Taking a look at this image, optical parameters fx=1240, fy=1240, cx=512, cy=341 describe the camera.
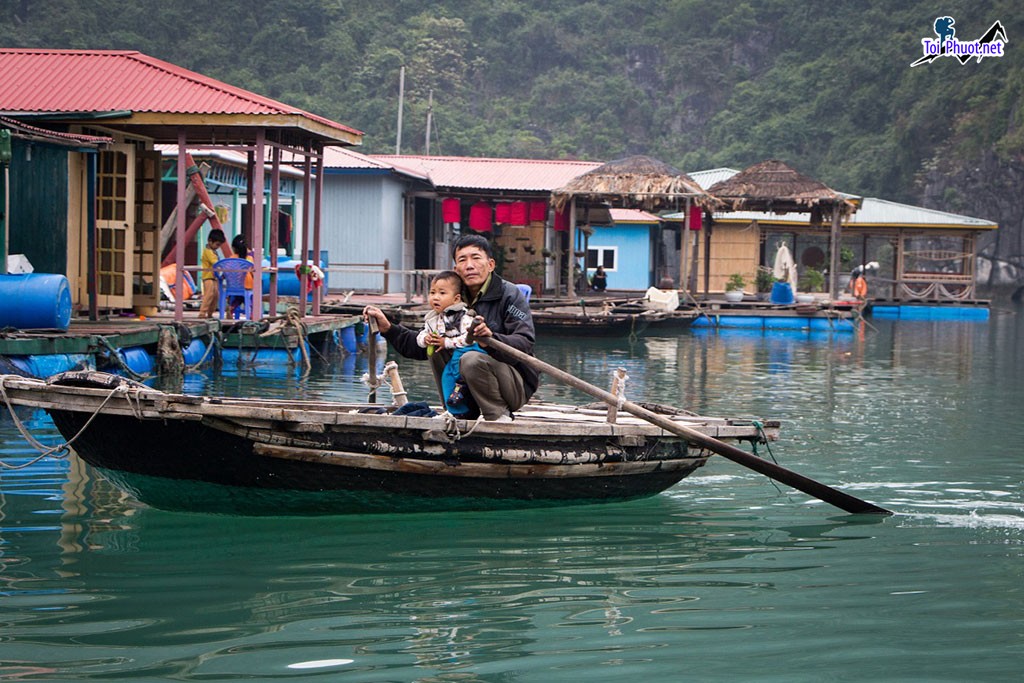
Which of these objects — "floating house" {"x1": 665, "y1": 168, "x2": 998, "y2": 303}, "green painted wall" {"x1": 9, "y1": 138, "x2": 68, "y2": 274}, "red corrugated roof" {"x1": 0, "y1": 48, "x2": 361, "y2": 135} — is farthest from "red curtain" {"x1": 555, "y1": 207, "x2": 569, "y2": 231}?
"green painted wall" {"x1": 9, "y1": 138, "x2": 68, "y2": 274}

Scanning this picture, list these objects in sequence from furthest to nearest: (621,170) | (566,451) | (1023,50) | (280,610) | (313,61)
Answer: (313,61), (1023,50), (621,170), (566,451), (280,610)

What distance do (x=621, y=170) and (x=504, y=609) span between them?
22.1 metres

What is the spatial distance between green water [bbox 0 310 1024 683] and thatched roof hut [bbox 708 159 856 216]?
19.2 metres

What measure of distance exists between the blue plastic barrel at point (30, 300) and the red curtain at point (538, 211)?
1775 cm

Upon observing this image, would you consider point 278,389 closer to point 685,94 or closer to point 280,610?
point 280,610

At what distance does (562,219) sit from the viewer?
2947cm

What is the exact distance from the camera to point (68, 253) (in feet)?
48.5

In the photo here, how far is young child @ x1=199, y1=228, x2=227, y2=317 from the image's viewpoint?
16484 millimetres

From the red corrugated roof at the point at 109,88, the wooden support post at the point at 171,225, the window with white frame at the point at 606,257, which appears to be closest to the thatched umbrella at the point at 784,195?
the window with white frame at the point at 606,257

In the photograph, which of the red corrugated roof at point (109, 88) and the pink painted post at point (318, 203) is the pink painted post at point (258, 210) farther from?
the pink painted post at point (318, 203)

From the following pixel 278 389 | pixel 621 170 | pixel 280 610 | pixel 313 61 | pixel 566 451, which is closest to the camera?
pixel 280 610

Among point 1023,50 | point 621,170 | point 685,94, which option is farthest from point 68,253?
point 685,94

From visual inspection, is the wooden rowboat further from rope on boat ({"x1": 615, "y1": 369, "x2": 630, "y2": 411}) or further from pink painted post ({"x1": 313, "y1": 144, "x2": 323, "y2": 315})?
pink painted post ({"x1": 313, "y1": 144, "x2": 323, "y2": 315})

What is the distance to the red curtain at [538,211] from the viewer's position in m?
28.8
